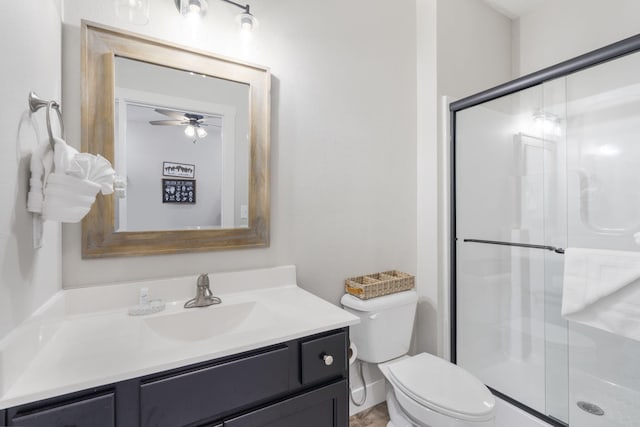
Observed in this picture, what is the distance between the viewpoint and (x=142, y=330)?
3.29 feet

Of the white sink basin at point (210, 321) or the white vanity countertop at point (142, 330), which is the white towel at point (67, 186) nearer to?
the white vanity countertop at point (142, 330)

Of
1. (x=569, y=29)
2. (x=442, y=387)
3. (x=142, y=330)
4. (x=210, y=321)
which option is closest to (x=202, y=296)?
(x=210, y=321)

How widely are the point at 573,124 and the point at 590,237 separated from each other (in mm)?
540

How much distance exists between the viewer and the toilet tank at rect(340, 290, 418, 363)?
153 centimetres

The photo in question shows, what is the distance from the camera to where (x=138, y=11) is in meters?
1.14

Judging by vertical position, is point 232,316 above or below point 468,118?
below

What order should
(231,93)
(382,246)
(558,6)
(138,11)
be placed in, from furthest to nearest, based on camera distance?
Result: (558,6)
(382,246)
(231,93)
(138,11)

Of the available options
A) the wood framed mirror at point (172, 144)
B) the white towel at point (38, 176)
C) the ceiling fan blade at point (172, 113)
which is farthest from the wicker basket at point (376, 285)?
the white towel at point (38, 176)

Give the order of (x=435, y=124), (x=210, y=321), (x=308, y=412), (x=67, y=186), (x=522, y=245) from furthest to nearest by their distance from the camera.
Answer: (x=435, y=124), (x=522, y=245), (x=210, y=321), (x=308, y=412), (x=67, y=186)

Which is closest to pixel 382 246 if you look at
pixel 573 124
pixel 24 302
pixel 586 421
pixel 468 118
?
pixel 468 118

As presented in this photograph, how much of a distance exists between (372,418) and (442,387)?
582mm

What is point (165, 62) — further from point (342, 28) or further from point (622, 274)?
point (622, 274)

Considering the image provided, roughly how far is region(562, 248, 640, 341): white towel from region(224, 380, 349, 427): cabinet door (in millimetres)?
1044

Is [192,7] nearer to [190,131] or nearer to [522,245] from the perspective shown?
[190,131]
